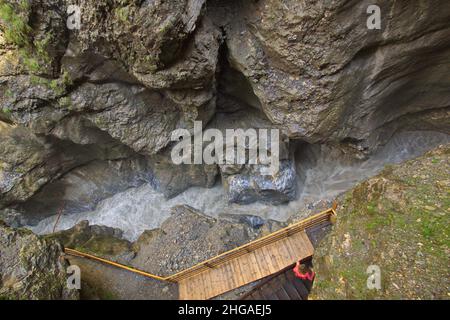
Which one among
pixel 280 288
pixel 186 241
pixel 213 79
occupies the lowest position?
pixel 280 288

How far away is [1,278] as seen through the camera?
8.29m

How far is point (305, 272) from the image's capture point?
993 centimetres

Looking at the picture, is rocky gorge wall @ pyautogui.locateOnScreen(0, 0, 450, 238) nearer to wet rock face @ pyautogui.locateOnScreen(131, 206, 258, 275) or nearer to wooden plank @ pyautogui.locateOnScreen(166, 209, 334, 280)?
wet rock face @ pyautogui.locateOnScreen(131, 206, 258, 275)

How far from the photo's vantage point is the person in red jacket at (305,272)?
9.66m

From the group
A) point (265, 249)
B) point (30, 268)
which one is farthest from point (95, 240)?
point (265, 249)

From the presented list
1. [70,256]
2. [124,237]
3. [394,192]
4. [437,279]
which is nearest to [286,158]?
[394,192]

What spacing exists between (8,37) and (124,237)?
1128cm

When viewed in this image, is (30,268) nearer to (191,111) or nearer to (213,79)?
(191,111)

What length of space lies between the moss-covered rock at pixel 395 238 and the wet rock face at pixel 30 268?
25.8 feet

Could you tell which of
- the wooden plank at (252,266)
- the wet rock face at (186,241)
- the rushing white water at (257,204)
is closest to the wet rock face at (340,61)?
the rushing white water at (257,204)

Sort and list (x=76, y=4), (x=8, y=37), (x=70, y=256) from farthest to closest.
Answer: (x=70, y=256) → (x=8, y=37) → (x=76, y=4)

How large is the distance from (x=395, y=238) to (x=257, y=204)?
31.9ft

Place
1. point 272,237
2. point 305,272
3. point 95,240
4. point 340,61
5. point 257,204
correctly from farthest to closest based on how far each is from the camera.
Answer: point 257,204, point 95,240, point 272,237, point 305,272, point 340,61
